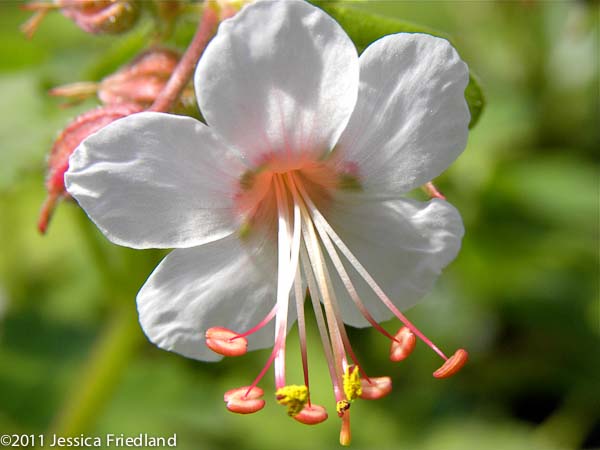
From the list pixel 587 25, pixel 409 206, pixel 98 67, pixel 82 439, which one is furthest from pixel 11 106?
pixel 587 25

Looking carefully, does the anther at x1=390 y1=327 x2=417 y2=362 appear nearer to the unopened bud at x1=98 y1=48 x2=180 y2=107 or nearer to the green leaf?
the green leaf

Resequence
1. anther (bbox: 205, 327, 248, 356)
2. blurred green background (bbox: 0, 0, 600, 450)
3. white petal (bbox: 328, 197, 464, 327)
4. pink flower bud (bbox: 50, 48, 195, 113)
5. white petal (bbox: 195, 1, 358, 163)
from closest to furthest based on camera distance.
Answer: white petal (bbox: 195, 1, 358, 163) → anther (bbox: 205, 327, 248, 356) → white petal (bbox: 328, 197, 464, 327) → pink flower bud (bbox: 50, 48, 195, 113) → blurred green background (bbox: 0, 0, 600, 450)

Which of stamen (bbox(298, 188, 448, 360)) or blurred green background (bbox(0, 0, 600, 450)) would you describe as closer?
stamen (bbox(298, 188, 448, 360))

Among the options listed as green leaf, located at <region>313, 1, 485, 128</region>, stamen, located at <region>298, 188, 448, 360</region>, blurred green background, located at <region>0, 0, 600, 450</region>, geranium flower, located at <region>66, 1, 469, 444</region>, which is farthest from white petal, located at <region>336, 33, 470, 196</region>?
blurred green background, located at <region>0, 0, 600, 450</region>

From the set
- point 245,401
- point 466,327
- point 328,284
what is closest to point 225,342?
point 245,401

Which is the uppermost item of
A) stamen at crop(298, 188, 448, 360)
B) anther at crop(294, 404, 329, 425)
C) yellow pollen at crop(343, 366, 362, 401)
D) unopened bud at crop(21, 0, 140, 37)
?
unopened bud at crop(21, 0, 140, 37)

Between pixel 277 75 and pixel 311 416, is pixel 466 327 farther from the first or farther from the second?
pixel 277 75

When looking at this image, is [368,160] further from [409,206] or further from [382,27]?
[382,27]
